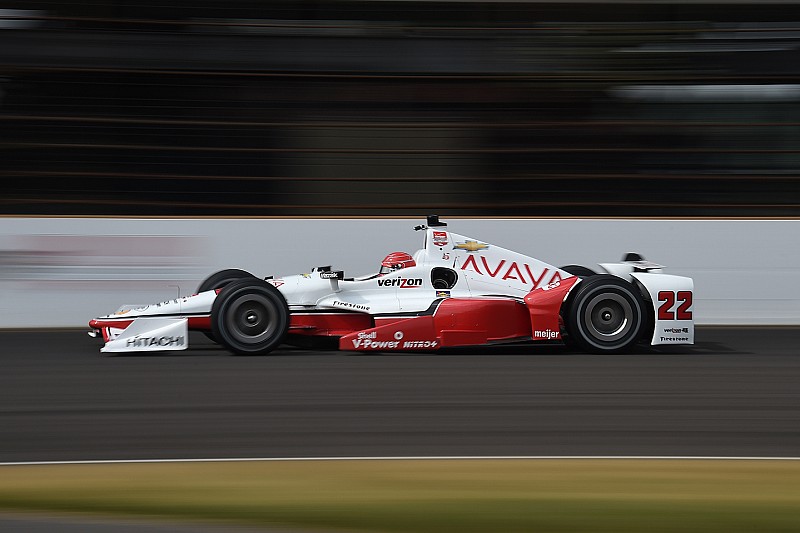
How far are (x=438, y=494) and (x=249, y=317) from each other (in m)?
4.86

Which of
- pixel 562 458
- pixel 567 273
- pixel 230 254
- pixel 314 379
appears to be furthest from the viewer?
pixel 230 254

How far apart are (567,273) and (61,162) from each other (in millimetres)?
5776

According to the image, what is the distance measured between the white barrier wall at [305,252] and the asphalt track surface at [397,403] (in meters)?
1.70

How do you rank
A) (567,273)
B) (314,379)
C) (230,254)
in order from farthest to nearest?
(230,254) < (567,273) < (314,379)

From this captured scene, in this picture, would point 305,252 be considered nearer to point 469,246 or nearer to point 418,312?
point 469,246

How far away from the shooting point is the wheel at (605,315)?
929cm

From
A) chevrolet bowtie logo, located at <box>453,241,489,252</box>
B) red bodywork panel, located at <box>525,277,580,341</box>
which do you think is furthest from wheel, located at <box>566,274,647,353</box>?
chevrolet bowtie logo, located at <box>453,241,489,252</box>

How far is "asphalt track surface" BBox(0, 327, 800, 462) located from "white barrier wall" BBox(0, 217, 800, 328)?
67.0 inches

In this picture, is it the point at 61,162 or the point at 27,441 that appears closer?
the point at 27,441

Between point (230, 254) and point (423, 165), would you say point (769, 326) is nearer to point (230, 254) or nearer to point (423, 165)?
point (423, 165)
